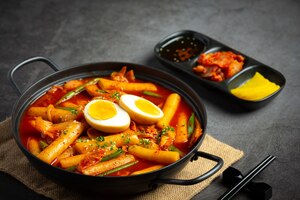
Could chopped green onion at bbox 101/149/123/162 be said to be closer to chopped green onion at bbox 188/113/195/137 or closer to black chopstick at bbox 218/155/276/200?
chopped green onion at bbox 188/113/195/137

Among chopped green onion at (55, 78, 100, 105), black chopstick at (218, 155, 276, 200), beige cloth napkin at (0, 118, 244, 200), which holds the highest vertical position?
chopped green onion at (55, 78, 100, 105)

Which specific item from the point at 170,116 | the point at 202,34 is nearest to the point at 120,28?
the point at 202,34

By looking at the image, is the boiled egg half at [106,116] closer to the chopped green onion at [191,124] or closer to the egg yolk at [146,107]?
the egg yolk at [146,107]

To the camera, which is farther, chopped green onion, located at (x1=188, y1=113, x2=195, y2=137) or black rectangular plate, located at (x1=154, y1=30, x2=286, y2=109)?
black rectangular plate, located at (x1=154, y1=30, x2=286, y2=109)

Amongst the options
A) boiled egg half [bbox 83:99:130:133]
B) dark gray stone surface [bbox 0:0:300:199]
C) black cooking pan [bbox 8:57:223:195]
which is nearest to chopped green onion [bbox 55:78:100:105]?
black cooking pan [bbox 8:57:223:195]

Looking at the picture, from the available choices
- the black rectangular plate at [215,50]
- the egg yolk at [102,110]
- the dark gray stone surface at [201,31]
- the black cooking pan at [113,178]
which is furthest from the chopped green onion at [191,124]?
the black rectangular plate at [215,50]

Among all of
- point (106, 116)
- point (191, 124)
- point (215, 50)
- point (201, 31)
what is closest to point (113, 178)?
point (106, 116)

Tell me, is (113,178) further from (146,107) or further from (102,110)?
(146,107)
